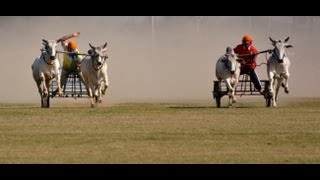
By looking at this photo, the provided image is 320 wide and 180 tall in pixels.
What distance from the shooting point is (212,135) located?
1337 cm

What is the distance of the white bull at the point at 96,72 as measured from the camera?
22.0 m

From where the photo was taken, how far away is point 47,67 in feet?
73.0

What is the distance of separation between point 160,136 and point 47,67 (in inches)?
373

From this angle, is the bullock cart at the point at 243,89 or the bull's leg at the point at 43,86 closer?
the bullock cart at the point at 243,89

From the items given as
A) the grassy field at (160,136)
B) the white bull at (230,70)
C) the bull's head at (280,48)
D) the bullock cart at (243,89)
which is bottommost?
the grassy field at (160,136)

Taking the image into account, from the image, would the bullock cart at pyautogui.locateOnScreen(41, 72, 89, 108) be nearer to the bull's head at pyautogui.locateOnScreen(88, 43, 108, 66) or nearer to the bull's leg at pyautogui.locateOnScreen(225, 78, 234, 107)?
the bull's head at pyautogui.locateOnScreen(88, 43, 108, 66)

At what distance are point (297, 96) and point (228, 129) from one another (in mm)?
12019

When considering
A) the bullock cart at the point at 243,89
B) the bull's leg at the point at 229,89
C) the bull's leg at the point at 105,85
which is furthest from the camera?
the bull's leg at the point at 105,85

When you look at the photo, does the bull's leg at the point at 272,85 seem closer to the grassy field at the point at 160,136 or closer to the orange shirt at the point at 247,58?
the orange shirt at the point at 247,58

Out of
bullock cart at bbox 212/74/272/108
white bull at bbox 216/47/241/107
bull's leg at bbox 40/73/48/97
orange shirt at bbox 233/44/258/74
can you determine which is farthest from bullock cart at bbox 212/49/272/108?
bull's leg at bbox 40/73/48/97

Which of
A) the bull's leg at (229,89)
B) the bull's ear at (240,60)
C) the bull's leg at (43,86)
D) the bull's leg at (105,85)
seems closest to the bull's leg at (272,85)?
the bull's ear at (240,60)

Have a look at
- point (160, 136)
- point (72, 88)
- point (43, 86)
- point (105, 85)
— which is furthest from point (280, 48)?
point (160, 136)

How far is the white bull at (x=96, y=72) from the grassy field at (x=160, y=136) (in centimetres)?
333
